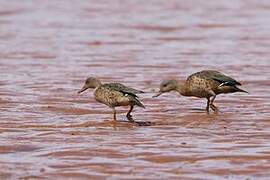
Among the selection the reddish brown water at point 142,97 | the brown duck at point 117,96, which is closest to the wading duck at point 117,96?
the brown duck at point 117,96

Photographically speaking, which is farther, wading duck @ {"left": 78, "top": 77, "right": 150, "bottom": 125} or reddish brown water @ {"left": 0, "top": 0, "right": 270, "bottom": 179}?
wading duck @ {"left": 78, "top": 77, "right": 150, "bottom": 125}

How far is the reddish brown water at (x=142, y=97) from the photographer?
9.82 m

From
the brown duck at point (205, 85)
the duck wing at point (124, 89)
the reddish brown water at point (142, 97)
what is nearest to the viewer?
the reddish brown water at point (142, 97)

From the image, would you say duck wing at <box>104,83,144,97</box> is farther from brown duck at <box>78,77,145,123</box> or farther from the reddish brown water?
the reddish brown water

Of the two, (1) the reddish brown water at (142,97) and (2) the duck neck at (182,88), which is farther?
(2) the duck neck at (182,88)

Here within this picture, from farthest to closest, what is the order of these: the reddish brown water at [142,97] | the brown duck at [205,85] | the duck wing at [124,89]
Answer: the brown duck at [205,85], the duck wing at [124,89], the reddish brown water at [142,97]

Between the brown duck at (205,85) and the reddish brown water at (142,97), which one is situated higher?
the brown duck at (205,85)

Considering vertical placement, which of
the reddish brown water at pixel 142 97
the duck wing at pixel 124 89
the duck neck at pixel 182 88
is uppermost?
the duck wing at pixel 124 89

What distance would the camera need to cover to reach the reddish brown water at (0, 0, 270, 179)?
9.82m

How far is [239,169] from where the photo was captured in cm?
952

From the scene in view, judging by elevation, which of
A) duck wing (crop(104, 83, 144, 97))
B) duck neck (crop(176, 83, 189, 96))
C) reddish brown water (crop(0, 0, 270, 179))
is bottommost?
reddish brown water (crop(0, 0, 270, 179))

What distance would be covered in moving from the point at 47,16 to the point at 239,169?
19945 millimetres

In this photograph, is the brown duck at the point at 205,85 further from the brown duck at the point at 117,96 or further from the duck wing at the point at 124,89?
the duck wing at the point at 124,89

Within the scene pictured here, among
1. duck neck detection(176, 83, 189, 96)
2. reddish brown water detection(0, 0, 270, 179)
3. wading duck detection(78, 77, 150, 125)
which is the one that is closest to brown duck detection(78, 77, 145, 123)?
wading duck detection(78, 77, 150, 125)
